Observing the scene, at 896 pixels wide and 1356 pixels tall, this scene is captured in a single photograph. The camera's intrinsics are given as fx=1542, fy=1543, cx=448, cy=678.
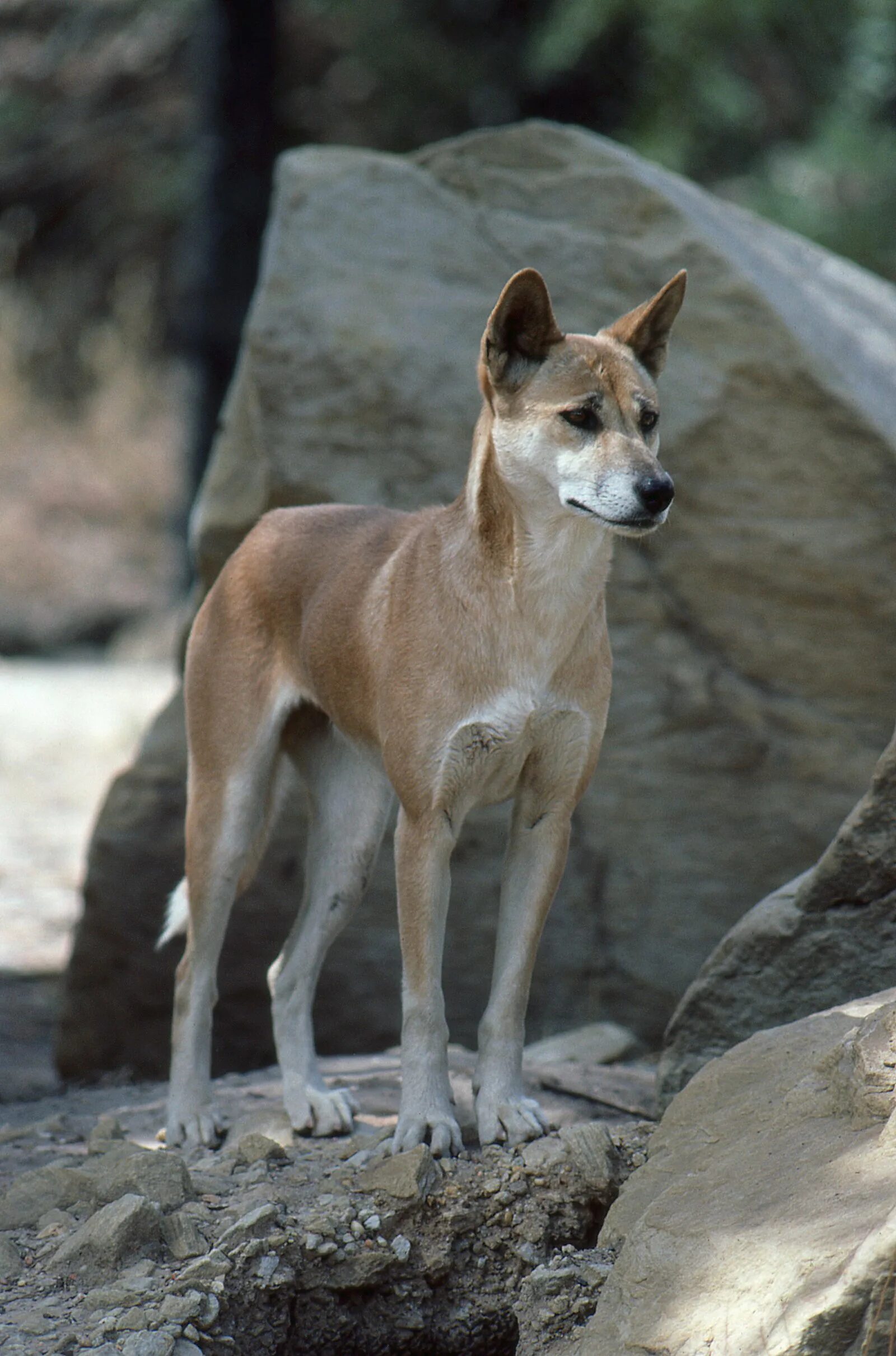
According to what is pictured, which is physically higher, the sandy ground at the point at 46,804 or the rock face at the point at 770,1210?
the rock face at the point at 770,1210

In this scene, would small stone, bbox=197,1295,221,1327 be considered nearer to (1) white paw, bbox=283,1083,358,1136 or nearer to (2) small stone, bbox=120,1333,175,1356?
(2) small stone, bbox=120,1333,175,1356

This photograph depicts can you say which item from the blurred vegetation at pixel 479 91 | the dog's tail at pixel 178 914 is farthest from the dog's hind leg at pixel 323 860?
the blurred vegetation at pixel 479 91

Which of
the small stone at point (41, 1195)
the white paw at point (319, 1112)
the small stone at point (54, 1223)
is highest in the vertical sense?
the small stone at point (54, 1223)

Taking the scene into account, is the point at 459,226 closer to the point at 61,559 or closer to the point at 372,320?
the point at 372,320

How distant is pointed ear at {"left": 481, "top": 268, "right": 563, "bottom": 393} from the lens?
157 inches

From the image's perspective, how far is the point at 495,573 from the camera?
162 inches

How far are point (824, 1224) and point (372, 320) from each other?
4198 mm

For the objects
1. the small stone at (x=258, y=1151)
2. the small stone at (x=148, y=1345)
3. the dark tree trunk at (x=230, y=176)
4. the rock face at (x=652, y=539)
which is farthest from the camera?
the dark tree trunk at (x=230, y=176)

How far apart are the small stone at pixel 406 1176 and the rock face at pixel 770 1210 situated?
19.7 inches

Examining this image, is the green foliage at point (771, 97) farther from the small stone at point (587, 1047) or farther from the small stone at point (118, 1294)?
the small stone at point (118, 1294)

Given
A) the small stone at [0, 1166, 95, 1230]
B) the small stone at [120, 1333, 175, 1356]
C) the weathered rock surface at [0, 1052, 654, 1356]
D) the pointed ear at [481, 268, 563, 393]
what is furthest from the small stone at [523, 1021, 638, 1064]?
the pointed ear at [481, 268, 563, 393]

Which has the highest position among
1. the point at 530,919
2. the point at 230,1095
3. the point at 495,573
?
the point at 495,573

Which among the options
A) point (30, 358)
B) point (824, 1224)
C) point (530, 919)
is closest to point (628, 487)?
point (530, 919)

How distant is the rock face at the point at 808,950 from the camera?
4.00 meters
